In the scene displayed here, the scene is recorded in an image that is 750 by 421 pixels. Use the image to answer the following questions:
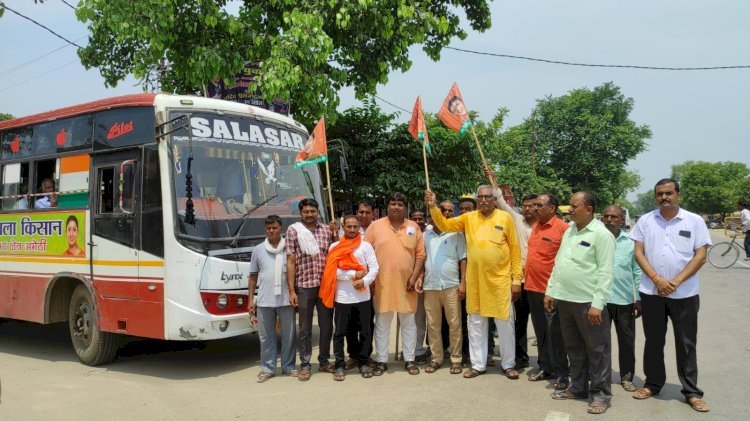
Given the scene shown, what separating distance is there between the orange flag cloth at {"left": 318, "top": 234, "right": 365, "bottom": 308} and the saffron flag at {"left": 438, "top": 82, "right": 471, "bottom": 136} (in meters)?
2.12

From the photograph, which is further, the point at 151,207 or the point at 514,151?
the point at 514,151

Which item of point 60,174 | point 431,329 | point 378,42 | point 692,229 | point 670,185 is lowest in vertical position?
point 431,329

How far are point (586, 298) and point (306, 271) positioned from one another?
8.84 ft

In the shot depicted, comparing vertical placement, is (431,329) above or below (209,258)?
below

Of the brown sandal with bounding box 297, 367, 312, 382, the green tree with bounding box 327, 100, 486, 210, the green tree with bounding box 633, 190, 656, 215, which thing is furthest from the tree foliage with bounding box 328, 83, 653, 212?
the green tree with bounding box 633, 190, 656, 215

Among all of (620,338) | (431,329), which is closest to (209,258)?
(431,329)

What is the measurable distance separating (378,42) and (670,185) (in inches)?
292

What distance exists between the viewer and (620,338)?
17.0 feet

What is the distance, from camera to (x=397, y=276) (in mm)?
5855

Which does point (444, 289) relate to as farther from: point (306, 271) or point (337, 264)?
point (306, 271)

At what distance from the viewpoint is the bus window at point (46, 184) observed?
22.6 feet

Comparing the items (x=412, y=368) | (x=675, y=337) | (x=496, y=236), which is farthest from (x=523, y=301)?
(x=675, y=337)

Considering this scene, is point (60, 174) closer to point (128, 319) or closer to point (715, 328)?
point (128, 319)

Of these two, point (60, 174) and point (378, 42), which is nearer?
point (60, 174)
